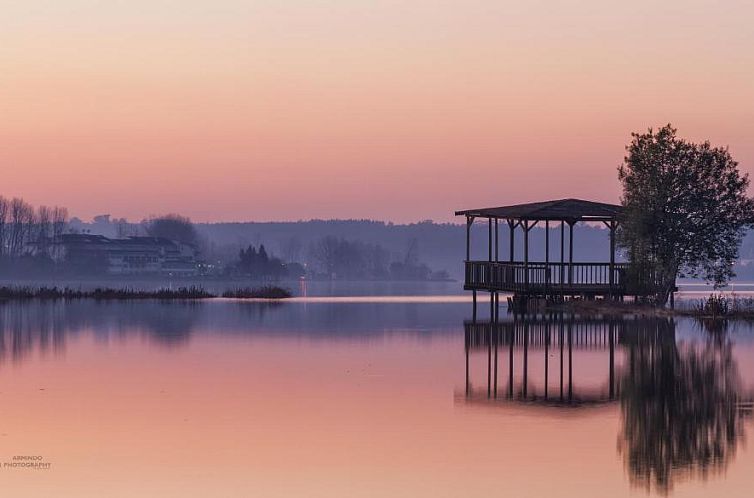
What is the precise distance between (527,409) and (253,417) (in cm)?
463

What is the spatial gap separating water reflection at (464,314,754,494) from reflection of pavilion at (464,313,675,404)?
2 cm

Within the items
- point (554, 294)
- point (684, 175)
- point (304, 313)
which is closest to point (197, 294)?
point (304, 313)

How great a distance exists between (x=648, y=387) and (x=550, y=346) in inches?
426

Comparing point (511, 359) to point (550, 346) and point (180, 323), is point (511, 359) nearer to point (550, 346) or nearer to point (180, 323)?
point (550, 346)

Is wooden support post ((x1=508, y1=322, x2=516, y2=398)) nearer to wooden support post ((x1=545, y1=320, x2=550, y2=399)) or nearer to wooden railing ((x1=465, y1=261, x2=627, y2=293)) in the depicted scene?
wooden support post ((x1=545, y1=320, x2=550, y2=399))

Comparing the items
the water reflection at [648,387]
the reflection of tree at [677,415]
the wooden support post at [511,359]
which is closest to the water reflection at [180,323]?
the wooden support post at [511,359]

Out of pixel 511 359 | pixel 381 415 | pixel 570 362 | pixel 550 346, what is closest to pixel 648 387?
pixel 570 362

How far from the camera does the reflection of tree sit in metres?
15.2

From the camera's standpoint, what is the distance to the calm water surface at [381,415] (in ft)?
47.4

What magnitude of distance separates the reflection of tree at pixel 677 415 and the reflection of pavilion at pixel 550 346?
30.4 inches

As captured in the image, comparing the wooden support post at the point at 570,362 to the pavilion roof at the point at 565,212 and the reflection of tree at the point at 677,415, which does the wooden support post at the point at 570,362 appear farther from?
the pavilion roof at the point at 565,212

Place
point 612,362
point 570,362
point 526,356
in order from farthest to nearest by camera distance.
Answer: point 526,356 < point 570,362 < point 612,362

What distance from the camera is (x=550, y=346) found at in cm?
3469

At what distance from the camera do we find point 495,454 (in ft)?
52.6
